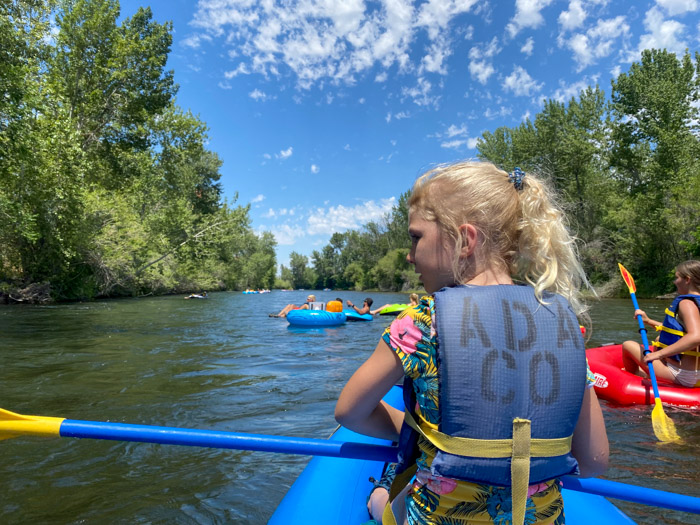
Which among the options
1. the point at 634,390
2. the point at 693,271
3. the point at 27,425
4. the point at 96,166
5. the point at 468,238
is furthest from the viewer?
the point at 96,166

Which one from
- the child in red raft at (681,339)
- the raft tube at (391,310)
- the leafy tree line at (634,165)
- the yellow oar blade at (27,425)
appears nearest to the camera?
the yellow oar blade at (27,425)

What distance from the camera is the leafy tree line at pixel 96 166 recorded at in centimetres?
1184

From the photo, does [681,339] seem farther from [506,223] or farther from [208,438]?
[208,438]

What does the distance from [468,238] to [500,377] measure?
343 mm

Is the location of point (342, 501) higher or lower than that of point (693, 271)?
lower

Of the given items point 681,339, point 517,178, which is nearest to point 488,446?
point 517,178

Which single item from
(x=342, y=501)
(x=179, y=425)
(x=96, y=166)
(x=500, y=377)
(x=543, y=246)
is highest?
(x=96, y=166)

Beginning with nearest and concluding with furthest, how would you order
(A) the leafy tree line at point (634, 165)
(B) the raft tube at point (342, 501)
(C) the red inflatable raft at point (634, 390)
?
(B) the raft tube at point (342, 501), (C) the red inflatable raft at point (634, 390), (A) the leafy tree line at point (634, 165)

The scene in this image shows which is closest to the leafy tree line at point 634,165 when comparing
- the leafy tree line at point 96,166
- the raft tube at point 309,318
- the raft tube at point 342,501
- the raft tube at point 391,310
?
the raft tube at point 391,310

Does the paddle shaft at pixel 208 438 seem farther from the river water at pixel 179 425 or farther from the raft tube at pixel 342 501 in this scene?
the river water at pixel 179 425

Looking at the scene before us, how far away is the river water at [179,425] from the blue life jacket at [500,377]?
5.70 ft

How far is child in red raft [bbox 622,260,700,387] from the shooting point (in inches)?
144

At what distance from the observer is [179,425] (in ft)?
11.2

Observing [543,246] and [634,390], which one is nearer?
[543,246]
